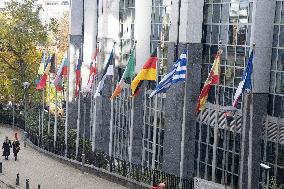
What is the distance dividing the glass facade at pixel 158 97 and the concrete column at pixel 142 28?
29 centimetres

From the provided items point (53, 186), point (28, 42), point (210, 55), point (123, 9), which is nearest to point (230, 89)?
point (210, 55)

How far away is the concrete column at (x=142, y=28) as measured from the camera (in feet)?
98.7

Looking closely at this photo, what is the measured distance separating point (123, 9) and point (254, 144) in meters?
16.8

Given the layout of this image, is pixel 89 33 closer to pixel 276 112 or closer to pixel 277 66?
pixel 277 66

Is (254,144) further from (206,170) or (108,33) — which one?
(108,33)

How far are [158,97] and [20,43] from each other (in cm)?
2153

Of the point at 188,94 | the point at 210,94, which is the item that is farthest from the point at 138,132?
the point at 210,94

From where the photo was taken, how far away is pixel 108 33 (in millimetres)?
35750

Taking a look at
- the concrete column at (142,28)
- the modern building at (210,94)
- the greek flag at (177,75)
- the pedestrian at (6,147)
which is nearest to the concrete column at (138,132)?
the modern building at (210,94)

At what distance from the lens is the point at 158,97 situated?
94.6 ft

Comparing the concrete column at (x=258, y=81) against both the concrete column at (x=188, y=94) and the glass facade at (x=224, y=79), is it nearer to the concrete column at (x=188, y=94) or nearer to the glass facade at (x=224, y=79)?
the glass facade at (x=224, y=79)

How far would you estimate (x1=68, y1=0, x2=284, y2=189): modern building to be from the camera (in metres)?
21.3

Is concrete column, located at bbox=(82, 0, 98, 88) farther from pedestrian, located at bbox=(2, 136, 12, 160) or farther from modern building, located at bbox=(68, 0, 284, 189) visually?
pedestrian, located at bbox=(2, 136, 12, 160)

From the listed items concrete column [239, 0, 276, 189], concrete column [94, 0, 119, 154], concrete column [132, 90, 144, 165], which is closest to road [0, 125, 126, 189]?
concrete column [132, 90, 144, 165]
